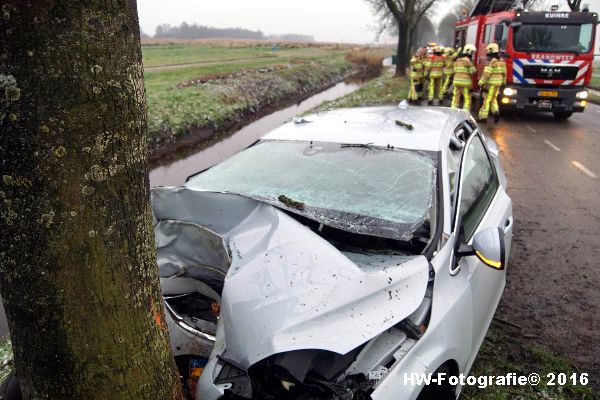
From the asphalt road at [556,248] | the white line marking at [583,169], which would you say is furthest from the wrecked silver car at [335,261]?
the white line marking at [583,169]

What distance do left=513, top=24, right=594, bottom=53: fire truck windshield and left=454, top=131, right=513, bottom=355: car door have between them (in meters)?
8.51

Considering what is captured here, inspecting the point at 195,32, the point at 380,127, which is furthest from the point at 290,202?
the point at 195,32

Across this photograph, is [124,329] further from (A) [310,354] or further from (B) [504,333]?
(B) [504,333]

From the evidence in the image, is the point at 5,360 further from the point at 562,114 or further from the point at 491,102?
the point at 562,114

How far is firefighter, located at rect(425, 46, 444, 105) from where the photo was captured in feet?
43.8

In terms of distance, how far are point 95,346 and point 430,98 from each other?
13.5 metres

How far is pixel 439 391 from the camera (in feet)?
7.29

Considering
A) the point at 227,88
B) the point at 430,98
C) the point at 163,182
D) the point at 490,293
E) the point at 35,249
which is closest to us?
the point at 35,249

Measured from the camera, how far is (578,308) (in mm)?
3613

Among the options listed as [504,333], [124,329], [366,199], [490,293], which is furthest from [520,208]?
[124,329]

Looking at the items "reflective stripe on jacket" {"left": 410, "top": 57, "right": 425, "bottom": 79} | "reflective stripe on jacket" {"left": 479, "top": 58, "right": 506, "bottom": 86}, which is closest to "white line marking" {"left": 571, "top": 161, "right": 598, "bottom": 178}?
"reflective stripe on jacket" {"left": 479, "top": 58, "right": 506, "bottom": 86}

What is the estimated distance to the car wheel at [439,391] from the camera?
2.12 meters

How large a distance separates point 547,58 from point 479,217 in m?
9.42

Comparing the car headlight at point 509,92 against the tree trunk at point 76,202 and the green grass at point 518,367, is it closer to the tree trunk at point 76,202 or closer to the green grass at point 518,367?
the green grass at point 518,367
